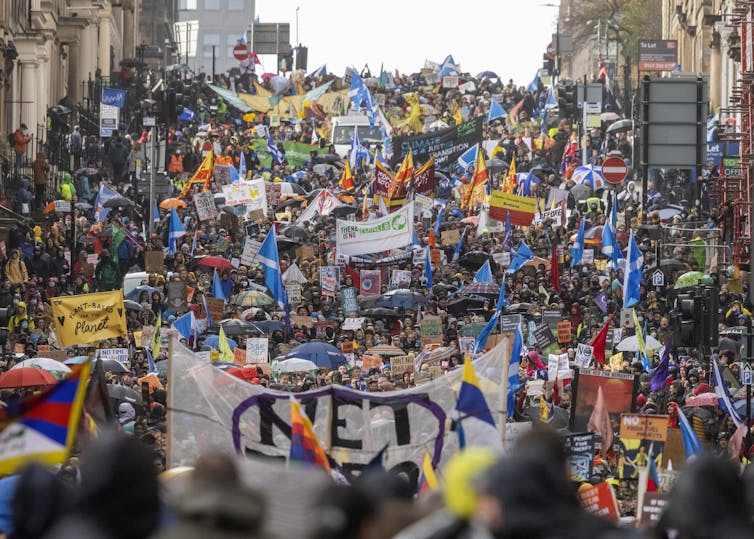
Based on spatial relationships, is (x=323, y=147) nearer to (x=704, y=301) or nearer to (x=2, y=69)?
(x=2, y=69)

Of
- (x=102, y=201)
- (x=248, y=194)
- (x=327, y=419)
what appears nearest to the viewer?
(x=327, y=419)

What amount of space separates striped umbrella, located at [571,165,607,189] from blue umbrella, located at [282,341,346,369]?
61.5ft

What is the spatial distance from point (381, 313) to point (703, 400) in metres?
11.3

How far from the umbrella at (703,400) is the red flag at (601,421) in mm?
2452

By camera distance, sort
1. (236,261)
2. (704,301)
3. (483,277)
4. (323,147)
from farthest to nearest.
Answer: (323,147) < (236,261) < (483,277) < (704,301)

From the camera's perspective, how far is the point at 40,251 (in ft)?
112

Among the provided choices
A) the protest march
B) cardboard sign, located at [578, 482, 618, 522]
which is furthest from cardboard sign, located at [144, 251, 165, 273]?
cardboard sign, located at [578, 482, 618, 522]

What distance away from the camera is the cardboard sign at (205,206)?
37875 millimetres

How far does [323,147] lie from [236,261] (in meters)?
18.4

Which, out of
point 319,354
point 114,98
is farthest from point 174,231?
point 114,98

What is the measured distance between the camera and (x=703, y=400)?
808 inches

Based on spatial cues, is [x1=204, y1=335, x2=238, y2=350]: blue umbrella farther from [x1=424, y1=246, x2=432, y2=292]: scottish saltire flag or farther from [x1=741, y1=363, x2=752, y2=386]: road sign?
[x1=741, y1=363, x2=752, y2=386]: road sign

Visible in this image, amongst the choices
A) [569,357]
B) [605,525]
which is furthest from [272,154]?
[605,525]

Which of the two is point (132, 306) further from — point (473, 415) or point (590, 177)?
point (473, 415)
